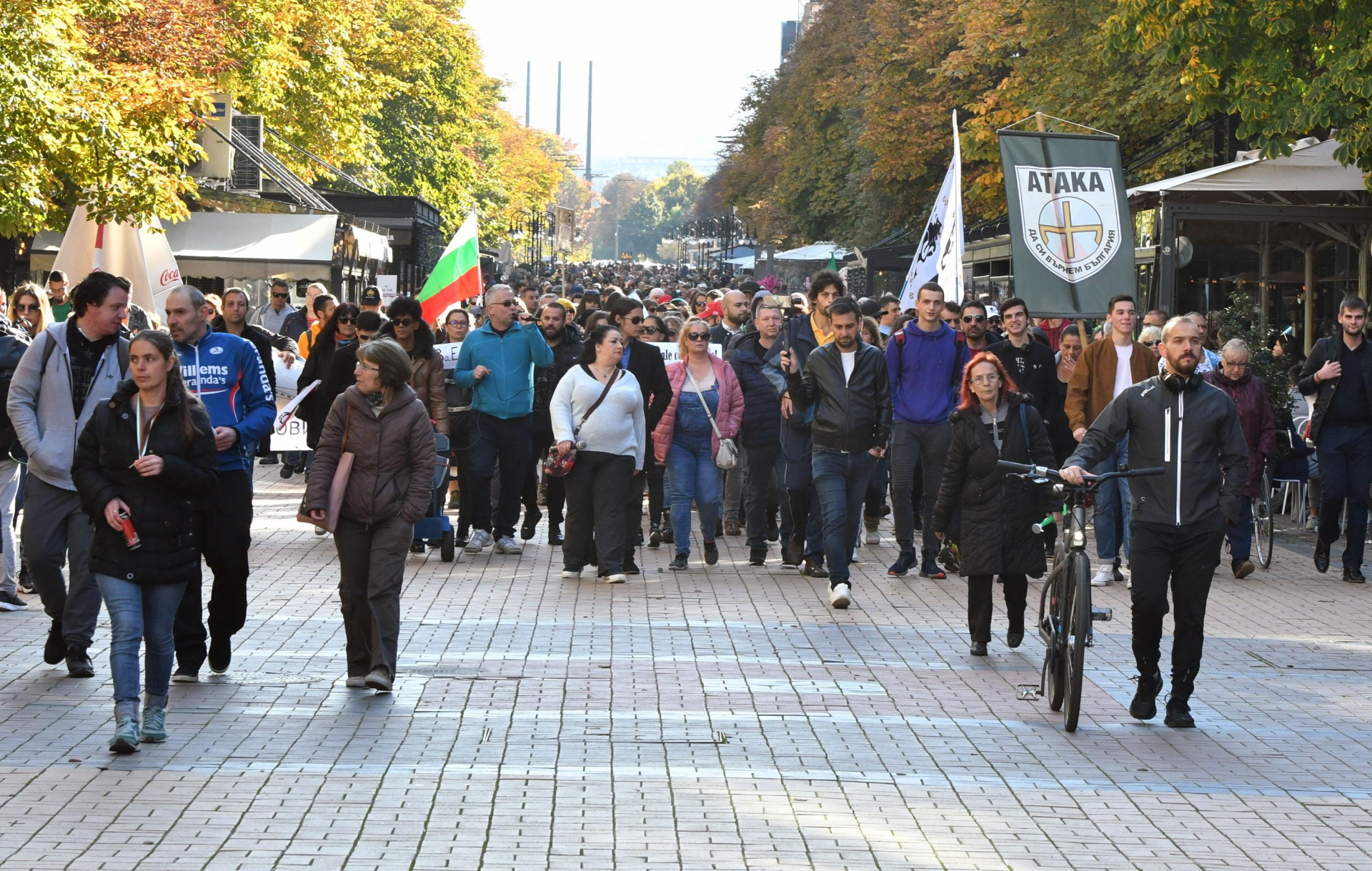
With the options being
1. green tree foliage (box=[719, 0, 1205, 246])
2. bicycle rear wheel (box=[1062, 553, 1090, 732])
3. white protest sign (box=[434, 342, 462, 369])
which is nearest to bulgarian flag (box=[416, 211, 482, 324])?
white protest sign (box=[434, 342, 462, 369])

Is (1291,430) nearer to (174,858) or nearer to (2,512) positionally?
(2,512)

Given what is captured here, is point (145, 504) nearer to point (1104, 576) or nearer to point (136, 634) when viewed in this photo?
point (136, 634)

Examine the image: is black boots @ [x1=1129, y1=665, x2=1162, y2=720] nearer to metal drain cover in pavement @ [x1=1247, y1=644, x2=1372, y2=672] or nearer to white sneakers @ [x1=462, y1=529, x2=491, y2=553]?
metal drain cover in pavement @ [x1=1247, y1=644, x2=1372, y2=672]

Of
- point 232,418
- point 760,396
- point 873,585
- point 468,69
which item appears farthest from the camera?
point 468,69

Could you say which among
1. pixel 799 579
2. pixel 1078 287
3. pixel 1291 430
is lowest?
pixel 799 579

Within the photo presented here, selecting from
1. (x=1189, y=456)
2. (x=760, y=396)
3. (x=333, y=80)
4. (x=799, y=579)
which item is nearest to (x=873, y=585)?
(x=799, y=579)

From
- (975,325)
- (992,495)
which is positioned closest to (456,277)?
(975,325)

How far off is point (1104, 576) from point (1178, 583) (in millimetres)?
4489

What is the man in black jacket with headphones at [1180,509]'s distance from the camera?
7688mm

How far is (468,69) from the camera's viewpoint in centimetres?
6384

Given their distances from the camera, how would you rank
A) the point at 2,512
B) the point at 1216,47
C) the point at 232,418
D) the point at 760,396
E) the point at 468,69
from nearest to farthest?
the point at 232,418, the point at 2,512, the point at 760,396, the point at 1216,47, the point at 468,69

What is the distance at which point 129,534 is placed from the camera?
6730mm

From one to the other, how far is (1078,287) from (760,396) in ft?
12.1

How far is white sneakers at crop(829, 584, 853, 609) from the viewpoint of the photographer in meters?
10.7
